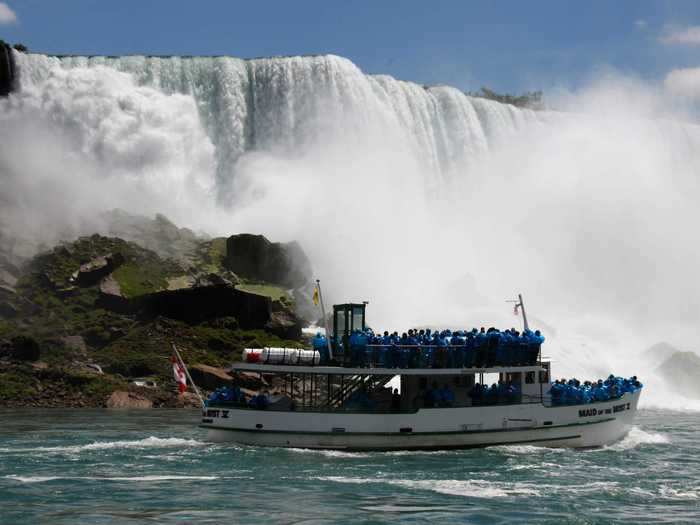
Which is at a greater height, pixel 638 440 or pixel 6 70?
pixel 6 70

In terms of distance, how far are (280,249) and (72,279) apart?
59.7 feet

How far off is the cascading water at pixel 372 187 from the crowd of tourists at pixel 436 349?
37.8m

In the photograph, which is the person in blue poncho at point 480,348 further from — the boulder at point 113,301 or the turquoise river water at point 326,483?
the boulder at point 113,301

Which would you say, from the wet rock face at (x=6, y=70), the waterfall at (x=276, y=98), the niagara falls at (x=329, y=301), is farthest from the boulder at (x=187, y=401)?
the wet rock face at (x=6, y=70)

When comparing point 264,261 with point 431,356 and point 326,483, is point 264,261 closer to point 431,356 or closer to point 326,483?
point 431,356

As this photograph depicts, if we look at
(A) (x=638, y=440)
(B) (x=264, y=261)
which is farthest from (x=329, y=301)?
(A) (x=638, y=440)

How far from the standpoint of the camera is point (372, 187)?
104 metres

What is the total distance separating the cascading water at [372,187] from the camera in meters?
93.8

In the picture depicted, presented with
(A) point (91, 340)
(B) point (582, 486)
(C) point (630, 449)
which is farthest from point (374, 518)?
(A) point (91, 340)

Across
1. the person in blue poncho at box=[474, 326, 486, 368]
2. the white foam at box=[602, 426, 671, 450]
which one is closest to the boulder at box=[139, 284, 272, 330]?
the white foam at box=[602, 426, 671, 450]

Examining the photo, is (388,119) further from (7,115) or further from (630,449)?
(630,449)

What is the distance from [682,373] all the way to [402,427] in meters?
43.5

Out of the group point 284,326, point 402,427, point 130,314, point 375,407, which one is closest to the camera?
point 402,427

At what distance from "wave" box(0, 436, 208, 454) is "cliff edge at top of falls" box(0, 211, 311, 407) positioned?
20.3 m
